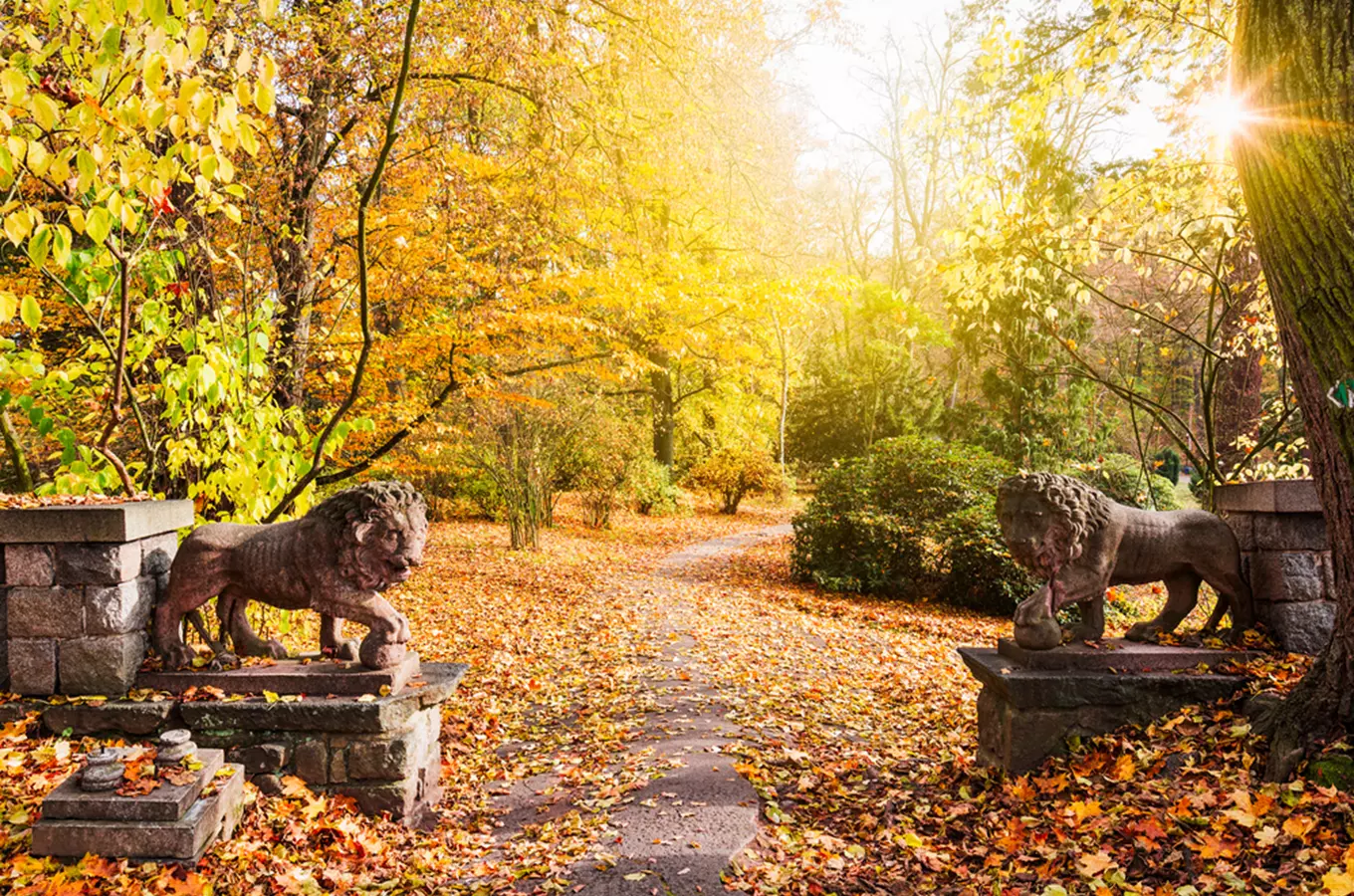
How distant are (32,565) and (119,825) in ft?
4.78

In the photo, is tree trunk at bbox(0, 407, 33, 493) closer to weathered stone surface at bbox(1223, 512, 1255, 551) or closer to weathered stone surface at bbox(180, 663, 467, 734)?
weathered stone surface at bbox(180, 663, 467, 734)

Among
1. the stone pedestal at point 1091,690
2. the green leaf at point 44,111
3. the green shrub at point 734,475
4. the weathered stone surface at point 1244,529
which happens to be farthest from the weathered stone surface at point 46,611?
the green shrub at point 734,475

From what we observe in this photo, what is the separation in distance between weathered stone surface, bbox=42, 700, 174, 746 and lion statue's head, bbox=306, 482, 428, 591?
1.03 meters

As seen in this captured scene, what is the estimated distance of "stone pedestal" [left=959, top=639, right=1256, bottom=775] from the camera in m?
3.86

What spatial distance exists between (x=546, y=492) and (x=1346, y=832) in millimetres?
12328

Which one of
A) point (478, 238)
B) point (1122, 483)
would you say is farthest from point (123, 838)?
point (1122, 483)

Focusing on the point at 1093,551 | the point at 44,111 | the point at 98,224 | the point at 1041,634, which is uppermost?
the point at 44,111

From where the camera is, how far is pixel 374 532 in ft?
12.3

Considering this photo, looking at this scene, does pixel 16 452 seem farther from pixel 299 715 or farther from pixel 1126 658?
pixel 1126 658

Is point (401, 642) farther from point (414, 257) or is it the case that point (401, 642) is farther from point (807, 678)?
point (414, 257)

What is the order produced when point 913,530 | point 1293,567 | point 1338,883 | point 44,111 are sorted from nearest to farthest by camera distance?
point 1338,883 → point 44,111 → point 1293,567 → point 913,530

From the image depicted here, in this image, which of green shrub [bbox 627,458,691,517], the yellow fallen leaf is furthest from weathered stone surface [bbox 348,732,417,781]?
green shrub [bbox 627,458,691,517]

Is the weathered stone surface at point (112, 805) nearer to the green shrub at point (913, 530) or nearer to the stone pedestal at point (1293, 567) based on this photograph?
the stone pedestal at point (1293, 567)

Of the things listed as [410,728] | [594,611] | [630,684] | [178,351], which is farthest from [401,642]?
A: [594,611]
